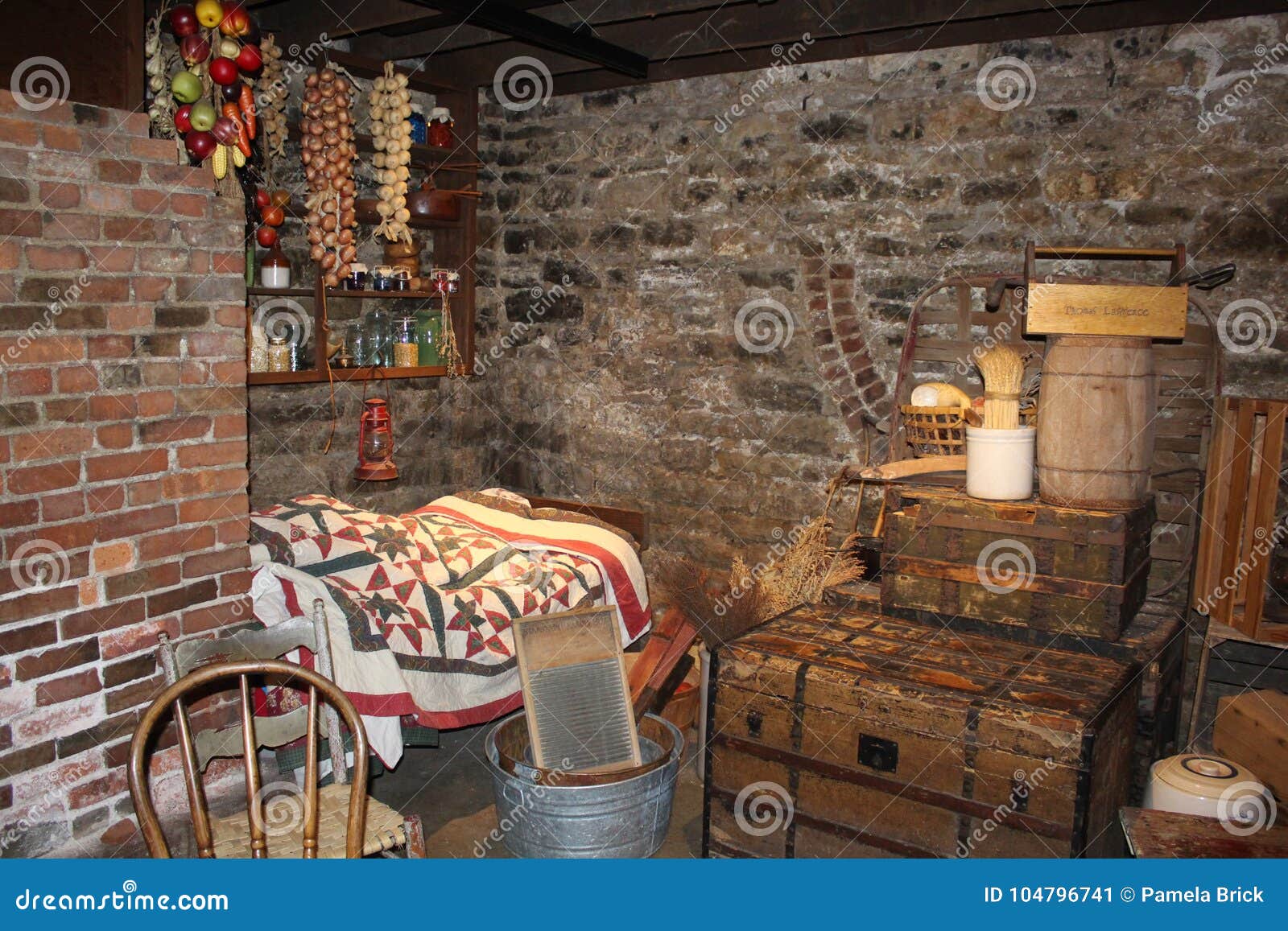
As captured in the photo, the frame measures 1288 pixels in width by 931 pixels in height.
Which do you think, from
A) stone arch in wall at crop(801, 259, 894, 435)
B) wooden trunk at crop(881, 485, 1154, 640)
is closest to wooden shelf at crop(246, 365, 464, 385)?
stone arch in wall at crop(801, 259, 894, 435)

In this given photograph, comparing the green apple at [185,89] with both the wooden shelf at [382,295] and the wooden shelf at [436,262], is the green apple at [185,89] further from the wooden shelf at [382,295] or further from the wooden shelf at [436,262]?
the wooden shelf at [382,295]

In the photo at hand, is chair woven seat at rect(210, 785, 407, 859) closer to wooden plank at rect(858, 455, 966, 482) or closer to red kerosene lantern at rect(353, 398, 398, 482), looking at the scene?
wooden plank at rect(858, 455, 966, 482)

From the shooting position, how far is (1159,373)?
414cm

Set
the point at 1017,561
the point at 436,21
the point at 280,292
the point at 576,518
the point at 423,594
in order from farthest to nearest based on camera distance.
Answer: the point at 576,518 < the point at 280,292 < the point at 436,21 < the point at 423,594 < the point at 1017,561

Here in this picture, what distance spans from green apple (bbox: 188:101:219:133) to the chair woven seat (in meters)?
1.88

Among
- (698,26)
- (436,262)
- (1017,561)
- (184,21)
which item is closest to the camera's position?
(1017,561)

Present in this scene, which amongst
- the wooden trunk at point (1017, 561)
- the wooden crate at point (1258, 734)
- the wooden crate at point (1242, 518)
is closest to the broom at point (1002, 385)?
the wooden trunk at point (1017, 561)

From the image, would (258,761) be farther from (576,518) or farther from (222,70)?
(576,518)

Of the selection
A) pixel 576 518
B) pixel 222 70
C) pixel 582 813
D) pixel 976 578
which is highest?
pixel 222 70

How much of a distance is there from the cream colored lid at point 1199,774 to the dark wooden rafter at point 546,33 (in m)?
3.53

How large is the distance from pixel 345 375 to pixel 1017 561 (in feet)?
11.5

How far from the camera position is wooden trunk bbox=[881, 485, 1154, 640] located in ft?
10.6

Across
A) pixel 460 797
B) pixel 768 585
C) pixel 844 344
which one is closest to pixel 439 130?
pixel 844 344

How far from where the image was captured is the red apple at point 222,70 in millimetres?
3699
